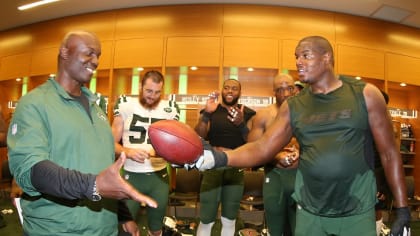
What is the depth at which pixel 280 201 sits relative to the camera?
108 inches

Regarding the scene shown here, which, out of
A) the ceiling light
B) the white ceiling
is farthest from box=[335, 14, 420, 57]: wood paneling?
the ceiling light

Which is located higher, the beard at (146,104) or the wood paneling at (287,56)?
the wood paneling at (287,56)

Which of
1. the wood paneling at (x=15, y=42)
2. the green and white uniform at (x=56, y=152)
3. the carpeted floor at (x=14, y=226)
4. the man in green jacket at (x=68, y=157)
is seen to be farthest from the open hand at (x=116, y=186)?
the wood paneling at (x=15, y=42)

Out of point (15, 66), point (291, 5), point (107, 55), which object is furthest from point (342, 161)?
point (15, 66)

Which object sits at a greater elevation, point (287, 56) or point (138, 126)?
point (287, 56)

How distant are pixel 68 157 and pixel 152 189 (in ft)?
4.72

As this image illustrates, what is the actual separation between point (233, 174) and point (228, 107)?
67 centimetres

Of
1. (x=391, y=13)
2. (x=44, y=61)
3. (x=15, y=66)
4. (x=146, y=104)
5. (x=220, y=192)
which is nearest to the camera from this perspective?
(x=146, y=104)

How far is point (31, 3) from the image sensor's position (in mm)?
5816

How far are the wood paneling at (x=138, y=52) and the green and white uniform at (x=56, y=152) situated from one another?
4.26 meters

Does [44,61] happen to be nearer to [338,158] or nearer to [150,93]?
[150,93]

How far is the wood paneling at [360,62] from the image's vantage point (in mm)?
5699

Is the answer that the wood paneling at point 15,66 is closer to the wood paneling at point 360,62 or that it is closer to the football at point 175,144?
the wood paneling at point 360,62

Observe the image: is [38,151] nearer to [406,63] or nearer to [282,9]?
[282,9]
